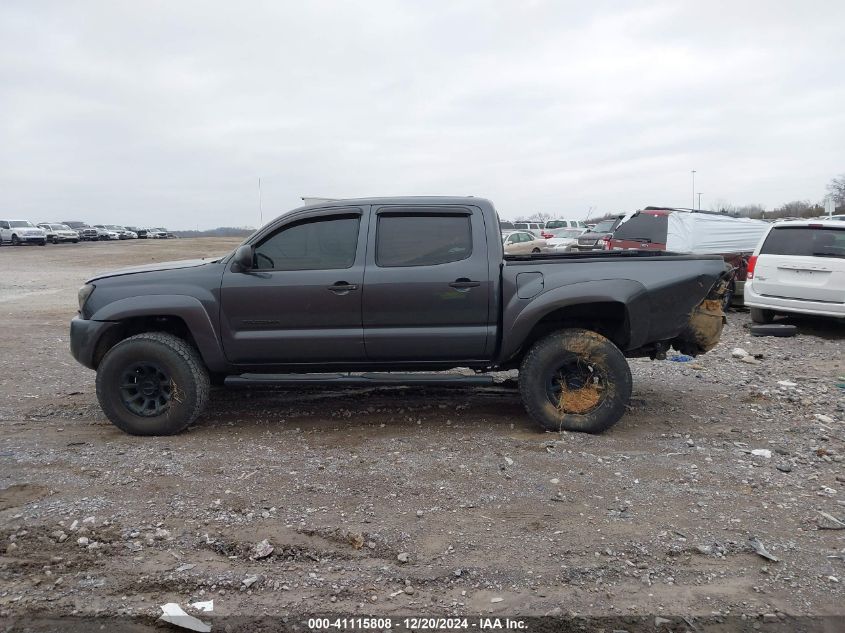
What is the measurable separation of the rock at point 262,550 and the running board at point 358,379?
197cm

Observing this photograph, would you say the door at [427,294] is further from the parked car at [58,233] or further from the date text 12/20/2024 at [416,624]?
the parked car at [58,233]

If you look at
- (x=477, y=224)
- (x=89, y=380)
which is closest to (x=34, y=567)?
(x=477, y=224)

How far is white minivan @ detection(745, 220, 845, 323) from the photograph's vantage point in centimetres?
938

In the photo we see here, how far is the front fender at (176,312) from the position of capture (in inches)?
207

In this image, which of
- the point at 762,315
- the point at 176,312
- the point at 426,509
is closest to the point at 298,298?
the point at 176,312

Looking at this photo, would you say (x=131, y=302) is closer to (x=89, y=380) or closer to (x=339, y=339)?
(x=339, y=339)

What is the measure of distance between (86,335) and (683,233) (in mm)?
11707

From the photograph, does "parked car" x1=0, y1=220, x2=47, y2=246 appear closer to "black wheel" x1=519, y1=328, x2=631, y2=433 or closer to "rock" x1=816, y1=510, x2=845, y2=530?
"black wheel" x1=519, y1=328, x2=631, y2=433

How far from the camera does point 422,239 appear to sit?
17.6ft

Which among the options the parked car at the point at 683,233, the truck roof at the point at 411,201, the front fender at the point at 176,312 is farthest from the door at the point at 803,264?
the front fender at the point at 176,312

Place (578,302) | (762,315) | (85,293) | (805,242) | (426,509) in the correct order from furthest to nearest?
1. (762,315)
2. (805,242)
3. (85,293)
4. (578,302)
5. (426,509)

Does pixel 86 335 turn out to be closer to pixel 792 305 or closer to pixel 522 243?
pixel 792 305

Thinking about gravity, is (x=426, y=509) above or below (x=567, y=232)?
below

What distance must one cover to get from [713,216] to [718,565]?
12305mm
